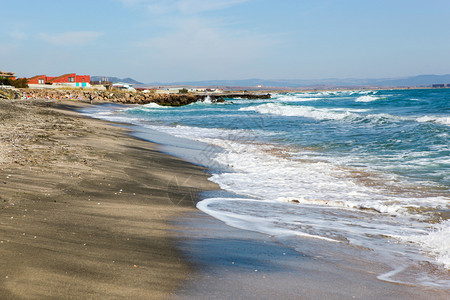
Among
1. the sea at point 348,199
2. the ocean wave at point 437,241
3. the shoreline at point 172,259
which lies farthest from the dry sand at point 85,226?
the ocean wave at point 437,241

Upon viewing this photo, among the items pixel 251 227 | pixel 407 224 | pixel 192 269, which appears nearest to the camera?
pixel 192 269

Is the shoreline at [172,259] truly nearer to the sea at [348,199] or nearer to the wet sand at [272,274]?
the wet sand at [272,274]

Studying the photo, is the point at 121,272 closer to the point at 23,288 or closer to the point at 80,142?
the point at 23,288

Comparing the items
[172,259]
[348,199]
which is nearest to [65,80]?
[348,199]

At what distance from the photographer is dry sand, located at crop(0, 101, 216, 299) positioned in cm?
293

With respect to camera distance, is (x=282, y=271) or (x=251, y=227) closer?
(x=282, y=271)

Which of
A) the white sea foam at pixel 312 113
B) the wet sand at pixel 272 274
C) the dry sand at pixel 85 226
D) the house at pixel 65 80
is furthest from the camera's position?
the house at pixel 65 80

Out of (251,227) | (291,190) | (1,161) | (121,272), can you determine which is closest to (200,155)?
(291,190)

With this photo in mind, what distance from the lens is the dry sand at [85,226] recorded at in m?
2.93

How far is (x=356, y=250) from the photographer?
4.53 meters

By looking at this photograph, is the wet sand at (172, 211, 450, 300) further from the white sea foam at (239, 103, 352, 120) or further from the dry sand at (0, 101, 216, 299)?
the white sea foam at (239, 103, 352, 120)

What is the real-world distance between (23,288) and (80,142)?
905cm

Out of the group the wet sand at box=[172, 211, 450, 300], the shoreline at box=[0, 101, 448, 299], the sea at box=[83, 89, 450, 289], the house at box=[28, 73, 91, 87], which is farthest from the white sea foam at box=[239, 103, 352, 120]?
A: the house at box=[28, 73, 91, 87]

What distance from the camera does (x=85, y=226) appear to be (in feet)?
14.2
